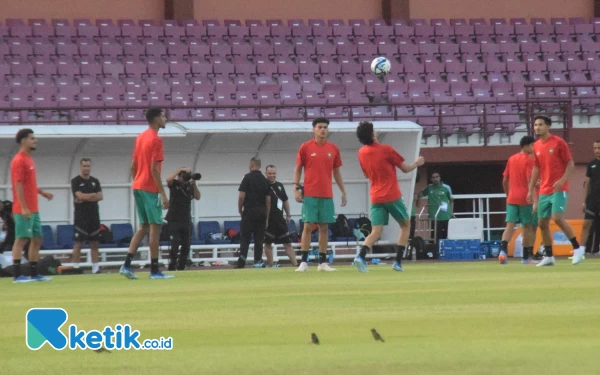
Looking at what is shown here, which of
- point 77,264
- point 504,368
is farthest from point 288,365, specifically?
point 77,264

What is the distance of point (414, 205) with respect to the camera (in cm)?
2514

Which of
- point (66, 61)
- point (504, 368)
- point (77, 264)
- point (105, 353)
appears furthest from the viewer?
point (66, 61)

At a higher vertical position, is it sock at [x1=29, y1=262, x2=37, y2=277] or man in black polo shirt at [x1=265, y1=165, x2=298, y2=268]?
man in black polo shirt at [x1=265, y1=165, x2=298, y2=268]

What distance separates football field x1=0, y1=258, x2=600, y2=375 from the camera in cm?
548

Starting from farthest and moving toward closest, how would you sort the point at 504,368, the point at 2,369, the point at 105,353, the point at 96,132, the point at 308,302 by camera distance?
the point at 96,132, the point at 308,302, the point at 105,353, the point at 2,369, the point at 504,368

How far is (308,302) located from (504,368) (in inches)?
168

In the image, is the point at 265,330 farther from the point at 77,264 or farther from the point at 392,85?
the point at 392,85

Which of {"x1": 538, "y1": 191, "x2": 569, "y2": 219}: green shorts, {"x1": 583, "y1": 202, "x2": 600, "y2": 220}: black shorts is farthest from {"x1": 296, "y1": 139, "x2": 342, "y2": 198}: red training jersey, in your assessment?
{"x1": 583, "y1": 202, "x2": 600, "y2": 220}: black shorts

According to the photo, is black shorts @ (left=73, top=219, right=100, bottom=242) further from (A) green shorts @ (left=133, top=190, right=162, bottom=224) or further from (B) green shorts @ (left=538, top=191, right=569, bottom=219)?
(B) green shorts @ (left=538, top=191, right=569, bottom=219)

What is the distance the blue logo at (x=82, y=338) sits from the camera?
20.7ft

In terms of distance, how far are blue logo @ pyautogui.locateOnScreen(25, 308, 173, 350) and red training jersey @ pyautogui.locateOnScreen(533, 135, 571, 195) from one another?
30.9 feet

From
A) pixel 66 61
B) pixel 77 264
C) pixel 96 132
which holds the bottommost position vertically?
pixel 77 264

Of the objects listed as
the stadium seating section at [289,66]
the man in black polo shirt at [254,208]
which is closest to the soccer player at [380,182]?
the man in black polo shirt at [254,208]

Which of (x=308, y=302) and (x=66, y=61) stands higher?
(x=66, y=61)
